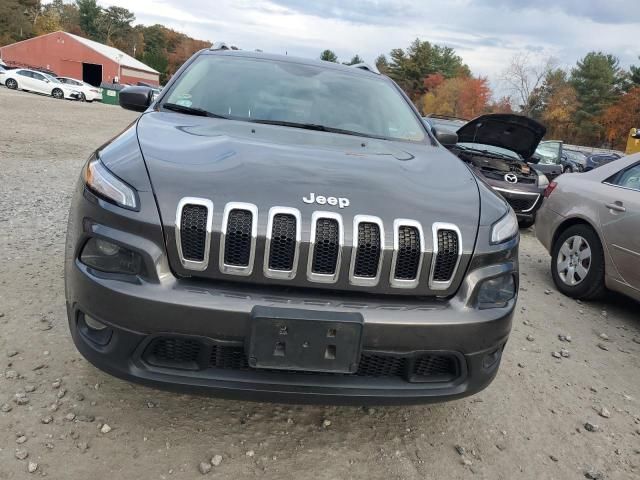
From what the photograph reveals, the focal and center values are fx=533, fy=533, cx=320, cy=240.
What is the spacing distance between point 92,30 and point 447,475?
11153 centimetres

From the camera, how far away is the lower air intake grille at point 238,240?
6.23 feet

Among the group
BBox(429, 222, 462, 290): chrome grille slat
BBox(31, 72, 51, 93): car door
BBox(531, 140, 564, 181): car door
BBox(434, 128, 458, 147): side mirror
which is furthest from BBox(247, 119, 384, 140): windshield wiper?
BBox(31, 72, 51, 93): car door

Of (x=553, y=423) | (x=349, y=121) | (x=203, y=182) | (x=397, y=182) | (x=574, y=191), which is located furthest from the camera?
(x=574, y=191)

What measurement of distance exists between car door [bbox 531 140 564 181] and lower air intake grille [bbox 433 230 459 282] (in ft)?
33.8

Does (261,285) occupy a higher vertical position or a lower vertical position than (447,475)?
higher

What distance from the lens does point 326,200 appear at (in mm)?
2012

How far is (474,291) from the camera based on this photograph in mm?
2092

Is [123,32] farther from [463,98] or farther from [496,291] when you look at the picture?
[496,291]

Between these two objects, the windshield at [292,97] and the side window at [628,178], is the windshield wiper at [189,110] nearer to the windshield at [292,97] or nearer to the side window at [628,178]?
the windshield at [292,97]

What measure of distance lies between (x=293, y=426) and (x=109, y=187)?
4.37 feet

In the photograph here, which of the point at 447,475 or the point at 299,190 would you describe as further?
the point at 447,475

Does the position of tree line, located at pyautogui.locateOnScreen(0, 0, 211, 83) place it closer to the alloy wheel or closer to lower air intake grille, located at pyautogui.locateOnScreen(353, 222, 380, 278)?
the alloy wheel

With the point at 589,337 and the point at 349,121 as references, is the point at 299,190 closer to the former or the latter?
the point at 349,121

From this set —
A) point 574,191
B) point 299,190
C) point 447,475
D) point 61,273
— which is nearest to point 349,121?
point 299,190
